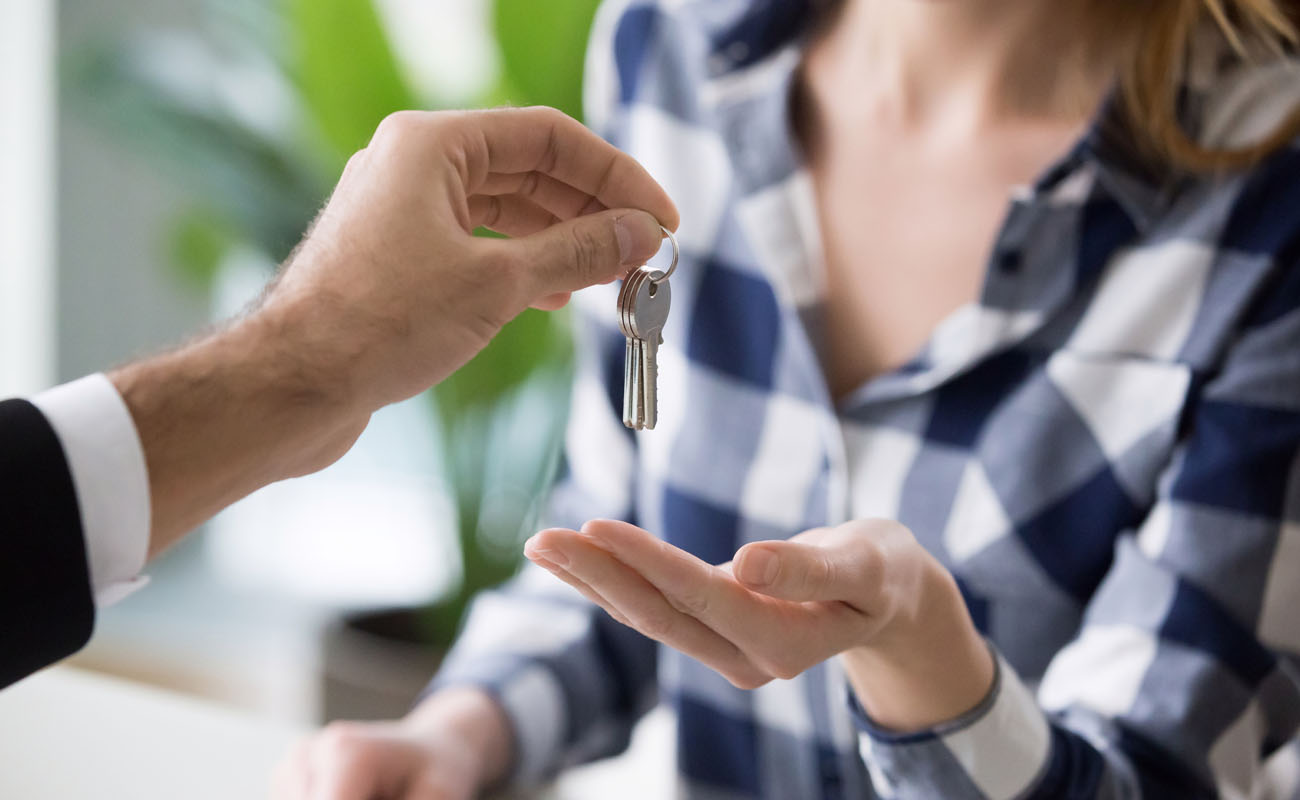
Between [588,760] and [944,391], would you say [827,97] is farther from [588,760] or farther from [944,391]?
[588,760]

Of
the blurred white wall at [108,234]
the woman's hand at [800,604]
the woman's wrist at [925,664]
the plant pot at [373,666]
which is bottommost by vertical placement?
the plant pot at [373,666]

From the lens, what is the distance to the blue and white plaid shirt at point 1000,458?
793 mm

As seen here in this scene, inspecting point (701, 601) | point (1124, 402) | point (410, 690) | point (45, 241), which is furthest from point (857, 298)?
point (45, 241)

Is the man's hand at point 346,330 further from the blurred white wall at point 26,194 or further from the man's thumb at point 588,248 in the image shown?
the blurred white wall at point 26,194

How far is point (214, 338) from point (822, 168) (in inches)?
26.6

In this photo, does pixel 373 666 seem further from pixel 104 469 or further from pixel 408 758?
pixel 104 469

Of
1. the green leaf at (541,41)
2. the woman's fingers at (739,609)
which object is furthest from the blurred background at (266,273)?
the woman's fingers at (739,609)

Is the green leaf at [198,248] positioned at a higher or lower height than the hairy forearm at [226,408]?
lower

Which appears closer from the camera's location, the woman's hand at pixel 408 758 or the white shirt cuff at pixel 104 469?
the white shirt cuff at pixel 104 469

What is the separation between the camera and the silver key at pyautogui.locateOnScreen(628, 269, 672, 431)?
604 millimetres

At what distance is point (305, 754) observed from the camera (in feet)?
2.66

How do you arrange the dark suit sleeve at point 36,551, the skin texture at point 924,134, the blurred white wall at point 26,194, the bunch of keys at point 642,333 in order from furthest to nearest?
the blurred white wall at point 26,194 → the skin texture at point 924,134 → the bunch of keys at point 642,333 → the dark suit sleeve at point 36,551

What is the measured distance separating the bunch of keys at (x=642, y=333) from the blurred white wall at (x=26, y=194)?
222 centimetres

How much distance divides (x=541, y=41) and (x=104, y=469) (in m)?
1.16
